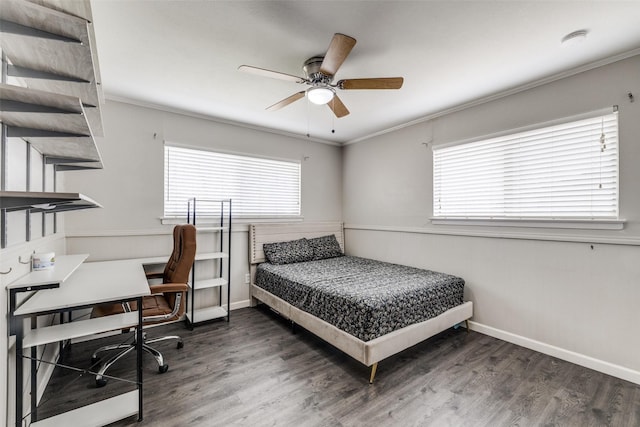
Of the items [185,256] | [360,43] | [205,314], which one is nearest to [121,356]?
[185,256]

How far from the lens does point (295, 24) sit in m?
1.83

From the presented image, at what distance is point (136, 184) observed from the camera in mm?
→ 3137

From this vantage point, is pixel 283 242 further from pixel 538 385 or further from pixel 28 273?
pixel 538 385

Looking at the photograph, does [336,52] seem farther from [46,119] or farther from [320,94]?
[46,119]

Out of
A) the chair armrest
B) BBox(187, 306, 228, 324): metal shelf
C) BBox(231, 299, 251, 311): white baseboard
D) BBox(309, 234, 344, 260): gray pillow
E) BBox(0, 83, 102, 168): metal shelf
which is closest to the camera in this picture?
BBox(0, 83, 102, 168): metal shelf

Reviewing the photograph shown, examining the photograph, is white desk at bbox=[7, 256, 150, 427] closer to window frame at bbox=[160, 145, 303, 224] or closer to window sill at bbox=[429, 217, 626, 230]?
window frame at bbox=[160, 145, 303, 224]

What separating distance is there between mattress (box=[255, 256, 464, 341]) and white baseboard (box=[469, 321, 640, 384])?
0.42 metres

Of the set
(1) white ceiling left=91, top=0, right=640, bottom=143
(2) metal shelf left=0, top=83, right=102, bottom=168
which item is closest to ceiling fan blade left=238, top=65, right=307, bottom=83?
(1) white ceiling left=91, top=0, right=640, bottom=143

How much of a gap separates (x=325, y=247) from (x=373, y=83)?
2692mm

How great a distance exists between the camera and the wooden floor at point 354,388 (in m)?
1.79

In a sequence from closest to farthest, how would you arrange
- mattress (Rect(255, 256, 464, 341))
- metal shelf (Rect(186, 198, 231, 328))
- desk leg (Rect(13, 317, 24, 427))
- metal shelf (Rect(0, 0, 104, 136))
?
metal shelf (Rect(0, 0, 104, 136)), desk leg (Rect(13, 317, 24, 427)), mattress (Rect(255, 256, 464, 341)), metal shelf (Rect(186, 198, 231, 328))

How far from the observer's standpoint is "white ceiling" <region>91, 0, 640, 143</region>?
1709mm

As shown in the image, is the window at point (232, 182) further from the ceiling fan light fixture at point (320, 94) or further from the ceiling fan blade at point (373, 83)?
the ceiling fan blade at point (373, 83)

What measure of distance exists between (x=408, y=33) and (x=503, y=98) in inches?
62.2
